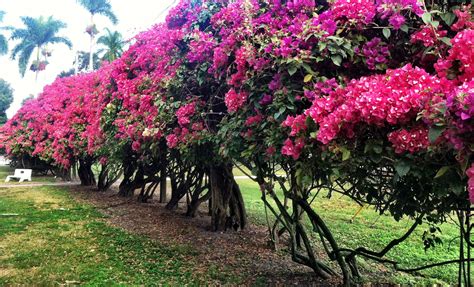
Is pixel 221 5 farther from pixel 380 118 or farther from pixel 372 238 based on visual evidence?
pixel 372 238

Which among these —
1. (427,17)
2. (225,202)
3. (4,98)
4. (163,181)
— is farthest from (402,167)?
(4,98)

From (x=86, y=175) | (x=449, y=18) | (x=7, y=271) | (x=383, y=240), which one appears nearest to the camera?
→ (x=449, y=18)

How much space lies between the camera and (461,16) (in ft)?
6.47

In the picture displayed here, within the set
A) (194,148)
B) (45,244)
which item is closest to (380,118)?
(194,148)

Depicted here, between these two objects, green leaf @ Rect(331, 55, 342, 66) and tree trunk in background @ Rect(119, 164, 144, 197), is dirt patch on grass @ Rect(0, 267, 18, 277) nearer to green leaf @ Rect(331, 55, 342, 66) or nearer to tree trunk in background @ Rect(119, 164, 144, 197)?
green leaf @ Rect(331, 55, 342, 66)

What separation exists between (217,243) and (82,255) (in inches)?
72.6

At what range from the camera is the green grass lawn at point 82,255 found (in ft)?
12.9

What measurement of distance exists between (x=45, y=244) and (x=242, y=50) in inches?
161

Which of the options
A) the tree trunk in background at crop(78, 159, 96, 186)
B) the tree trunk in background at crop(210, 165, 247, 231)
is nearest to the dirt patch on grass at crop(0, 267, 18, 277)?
the tree trunk in background at crop(210, 165, 247, 231)

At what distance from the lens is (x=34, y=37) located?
1113 inches

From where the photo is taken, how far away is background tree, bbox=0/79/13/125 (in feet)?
105

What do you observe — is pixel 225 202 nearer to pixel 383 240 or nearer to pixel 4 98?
pixel 383 240

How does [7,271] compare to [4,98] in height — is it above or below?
below

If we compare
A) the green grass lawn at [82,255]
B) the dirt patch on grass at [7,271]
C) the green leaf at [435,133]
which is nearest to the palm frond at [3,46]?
the green grass lawn at [82,255]
